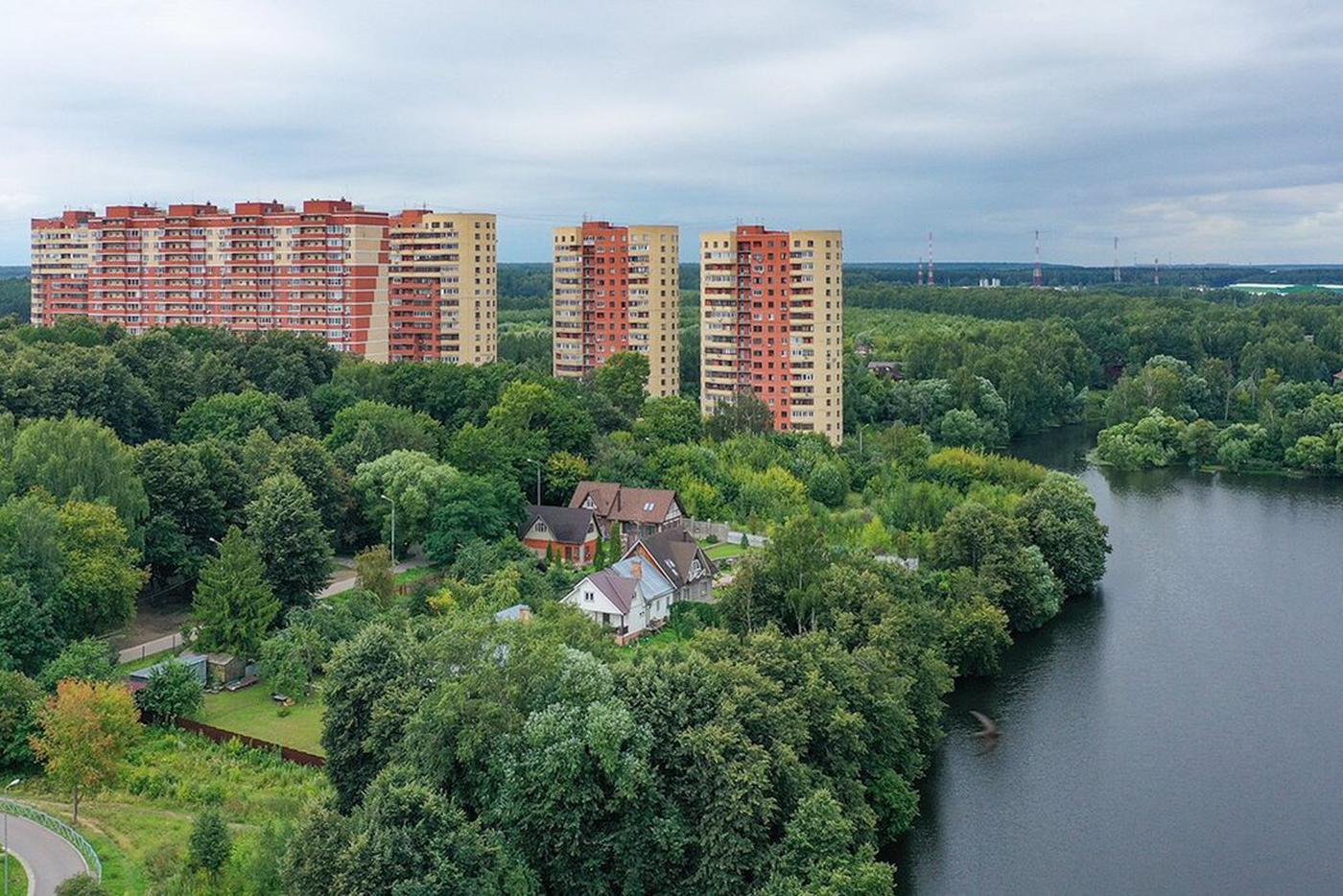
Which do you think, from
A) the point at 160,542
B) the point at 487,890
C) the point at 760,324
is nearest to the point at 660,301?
the point at 760,324

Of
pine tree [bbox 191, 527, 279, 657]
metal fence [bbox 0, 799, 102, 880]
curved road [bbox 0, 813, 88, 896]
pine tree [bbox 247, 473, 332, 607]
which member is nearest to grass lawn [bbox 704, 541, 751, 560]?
pine tree [bbox 247, 473, 332, 607]

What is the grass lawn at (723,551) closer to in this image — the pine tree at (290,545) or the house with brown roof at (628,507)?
the house with brown roof at (628,507)

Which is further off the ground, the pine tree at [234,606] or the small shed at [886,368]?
the small shed at [886,368]

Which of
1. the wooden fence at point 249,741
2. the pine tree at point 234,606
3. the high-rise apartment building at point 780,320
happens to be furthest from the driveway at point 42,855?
the high-rise apartment building at point 780,320

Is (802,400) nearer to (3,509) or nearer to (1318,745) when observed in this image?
(1318,745)

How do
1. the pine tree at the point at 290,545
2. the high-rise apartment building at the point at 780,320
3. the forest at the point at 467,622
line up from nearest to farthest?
the forest at the point at 467,622, the pine tree at the point at 290,545, the high-rise apartment building at the point at 780,320

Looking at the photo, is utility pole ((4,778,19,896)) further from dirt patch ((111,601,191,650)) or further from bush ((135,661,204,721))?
dirt patch ((111,601,191,650))

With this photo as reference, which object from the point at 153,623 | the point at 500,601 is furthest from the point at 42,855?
the point at 500,601
